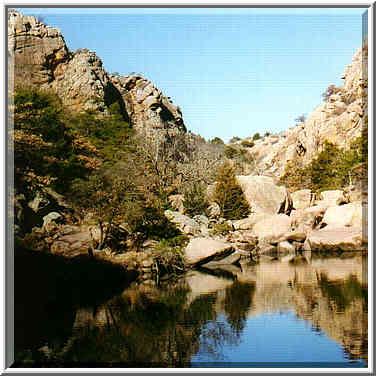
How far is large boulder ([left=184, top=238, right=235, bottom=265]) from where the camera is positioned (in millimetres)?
13727

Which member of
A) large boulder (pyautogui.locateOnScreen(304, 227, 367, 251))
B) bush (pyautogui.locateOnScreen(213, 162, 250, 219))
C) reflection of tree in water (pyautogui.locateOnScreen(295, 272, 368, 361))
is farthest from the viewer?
bush (pyautogui.locateOnScreen(213, 162, 250, 219))

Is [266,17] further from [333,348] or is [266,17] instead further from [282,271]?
[282,271]

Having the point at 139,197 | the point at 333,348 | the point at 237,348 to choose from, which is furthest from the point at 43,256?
the point at 333,348

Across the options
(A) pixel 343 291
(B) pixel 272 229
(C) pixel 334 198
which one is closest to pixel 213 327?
(A) pixel 343 291

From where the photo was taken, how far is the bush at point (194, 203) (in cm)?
1920

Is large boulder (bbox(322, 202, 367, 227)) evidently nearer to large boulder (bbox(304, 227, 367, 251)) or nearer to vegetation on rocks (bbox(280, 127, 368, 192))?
large boulder (bbox(304, 227, 367, 251))

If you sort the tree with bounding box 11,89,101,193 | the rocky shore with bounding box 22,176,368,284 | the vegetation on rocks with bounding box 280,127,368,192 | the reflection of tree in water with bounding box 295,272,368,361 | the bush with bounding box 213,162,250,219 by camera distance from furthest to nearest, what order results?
the vegetation on rocks with bounding box 280,127,368,192 < the bush with bounding box 213,162,250,219 < the rocky shore with bounding box 22,176,368,284 < the tree with bounding box 11,89,101,193 < the reflection of tree in water with bounding box 295,272,368,361

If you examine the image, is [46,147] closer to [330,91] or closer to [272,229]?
[272,229]

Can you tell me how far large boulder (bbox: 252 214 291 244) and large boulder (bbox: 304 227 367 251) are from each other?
94 centimetres

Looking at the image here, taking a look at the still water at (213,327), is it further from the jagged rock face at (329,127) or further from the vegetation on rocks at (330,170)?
the jagged rock face at (329,127)

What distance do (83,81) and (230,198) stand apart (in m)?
9.98

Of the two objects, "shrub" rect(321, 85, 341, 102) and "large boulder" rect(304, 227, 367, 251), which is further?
"shrub" rect(321, 85, 341, 102)

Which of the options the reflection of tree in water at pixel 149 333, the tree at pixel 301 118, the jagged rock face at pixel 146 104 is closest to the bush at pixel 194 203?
the jagged rock face at pixel 146 104

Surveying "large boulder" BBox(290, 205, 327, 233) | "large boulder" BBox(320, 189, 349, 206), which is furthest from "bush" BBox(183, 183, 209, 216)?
"large boulder" BBox(320, 189, 349, 206)
